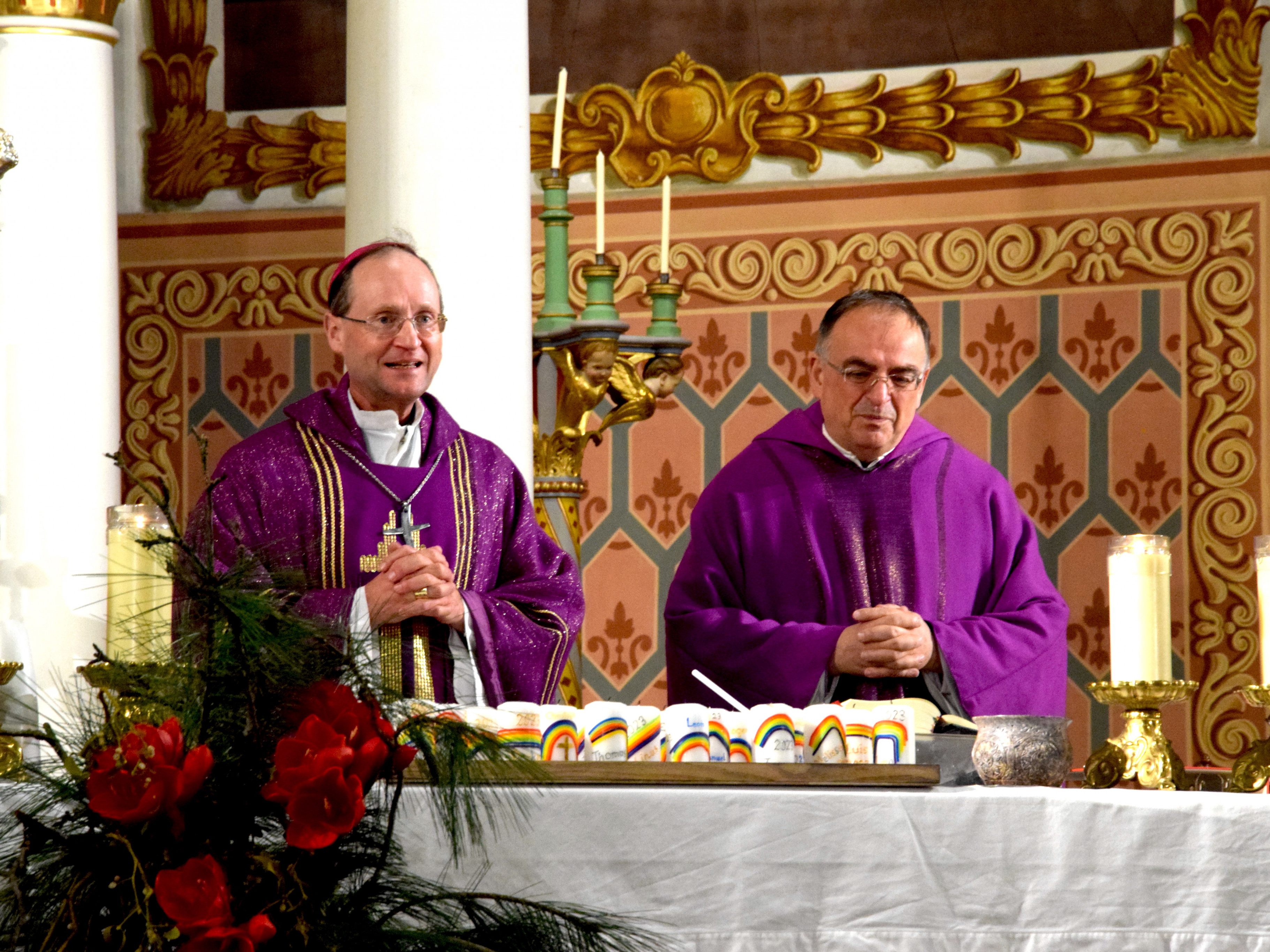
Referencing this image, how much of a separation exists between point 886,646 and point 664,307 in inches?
52.1

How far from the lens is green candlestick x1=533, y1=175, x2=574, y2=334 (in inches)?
170

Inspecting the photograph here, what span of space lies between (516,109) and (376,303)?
1.26m

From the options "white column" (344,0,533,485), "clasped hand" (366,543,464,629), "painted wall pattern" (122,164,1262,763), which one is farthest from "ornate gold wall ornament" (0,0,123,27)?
"clasped hand" (366,543,464,629)

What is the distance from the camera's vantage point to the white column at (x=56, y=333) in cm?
530

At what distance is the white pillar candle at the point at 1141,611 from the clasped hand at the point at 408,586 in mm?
1096

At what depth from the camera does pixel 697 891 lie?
2182 mm

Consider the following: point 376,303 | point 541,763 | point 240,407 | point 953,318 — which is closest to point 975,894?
point 541,763

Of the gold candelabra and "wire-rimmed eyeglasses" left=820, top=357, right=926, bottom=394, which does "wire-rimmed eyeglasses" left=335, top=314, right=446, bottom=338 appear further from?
"wire-rimmed eyeglasses" left=820, top=357, right=926, bottom=394

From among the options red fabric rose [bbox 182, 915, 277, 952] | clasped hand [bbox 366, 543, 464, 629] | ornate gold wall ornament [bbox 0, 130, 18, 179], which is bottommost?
red fabric rose [bbox 182, 915, 277, 952]

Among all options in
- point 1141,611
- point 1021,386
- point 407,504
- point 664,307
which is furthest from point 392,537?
point 1021,386

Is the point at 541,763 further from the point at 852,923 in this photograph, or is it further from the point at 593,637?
the point at 593,637

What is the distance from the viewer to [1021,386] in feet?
20.1

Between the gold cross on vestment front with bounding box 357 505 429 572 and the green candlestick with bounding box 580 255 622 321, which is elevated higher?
the green candlestick with bounding box 580 255 622 321

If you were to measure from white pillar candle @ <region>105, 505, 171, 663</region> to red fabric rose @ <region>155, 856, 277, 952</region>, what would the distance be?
26 centimetres
